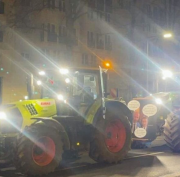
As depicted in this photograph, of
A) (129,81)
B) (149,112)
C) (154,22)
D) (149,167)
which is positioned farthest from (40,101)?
(154,22)

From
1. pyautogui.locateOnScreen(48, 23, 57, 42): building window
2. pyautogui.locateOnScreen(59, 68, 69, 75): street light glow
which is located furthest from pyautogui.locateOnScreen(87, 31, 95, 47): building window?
pyautogui.locateOnScreen(59, 68, 69, 75): street light glow

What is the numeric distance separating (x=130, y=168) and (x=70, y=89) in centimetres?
250

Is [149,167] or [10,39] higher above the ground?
[10,39]

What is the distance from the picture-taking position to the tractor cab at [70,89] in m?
10.3

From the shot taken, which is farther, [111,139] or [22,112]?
[111,139]

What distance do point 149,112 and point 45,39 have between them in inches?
1047

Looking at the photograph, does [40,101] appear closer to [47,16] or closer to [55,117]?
[55,117]

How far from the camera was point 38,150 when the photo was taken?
29.8 feet

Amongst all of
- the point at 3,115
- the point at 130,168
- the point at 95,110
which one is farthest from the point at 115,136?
the point at 3,115

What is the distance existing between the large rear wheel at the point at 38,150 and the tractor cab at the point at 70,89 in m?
1.14

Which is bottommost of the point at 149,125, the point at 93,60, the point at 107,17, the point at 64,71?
the point at 149,125

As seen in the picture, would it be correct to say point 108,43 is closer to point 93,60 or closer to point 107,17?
point 107,17

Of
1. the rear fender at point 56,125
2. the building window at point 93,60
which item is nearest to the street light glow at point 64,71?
the rear fender at point 56,125

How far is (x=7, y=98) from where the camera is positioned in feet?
121
